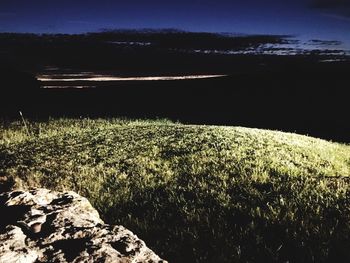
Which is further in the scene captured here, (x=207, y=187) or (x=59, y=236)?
(x=207, y=187)

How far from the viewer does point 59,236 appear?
387 cm

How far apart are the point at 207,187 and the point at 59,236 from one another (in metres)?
5.39

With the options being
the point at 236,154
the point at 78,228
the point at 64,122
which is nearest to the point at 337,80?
the point at 64,122

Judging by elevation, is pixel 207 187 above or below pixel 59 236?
below

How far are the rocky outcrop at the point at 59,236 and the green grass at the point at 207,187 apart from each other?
2.00m

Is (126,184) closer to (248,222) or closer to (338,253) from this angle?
(248,222)

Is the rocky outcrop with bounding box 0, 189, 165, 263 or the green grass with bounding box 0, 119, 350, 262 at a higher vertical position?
the rocky outcrop with bounding box 0, 189, 165, 263

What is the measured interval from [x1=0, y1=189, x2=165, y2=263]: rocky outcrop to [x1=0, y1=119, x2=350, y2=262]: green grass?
200 centimetres

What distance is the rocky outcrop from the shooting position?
346 cm

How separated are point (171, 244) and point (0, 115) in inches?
1050

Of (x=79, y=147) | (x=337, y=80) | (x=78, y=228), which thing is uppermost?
(x=78, y=228)

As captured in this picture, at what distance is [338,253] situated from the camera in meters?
5.71

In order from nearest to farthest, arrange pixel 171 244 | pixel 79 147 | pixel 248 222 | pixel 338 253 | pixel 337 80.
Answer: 1. pixel 338 253
2. pixel 171 244
3. pixel 248 222
4. pixel 79 147
5. pixel 337 80

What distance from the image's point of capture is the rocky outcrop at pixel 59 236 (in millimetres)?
3463
